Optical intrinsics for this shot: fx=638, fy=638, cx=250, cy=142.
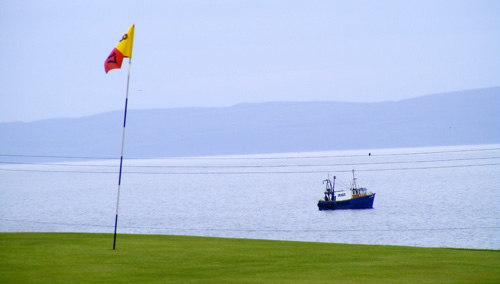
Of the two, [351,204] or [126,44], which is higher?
[126,44]

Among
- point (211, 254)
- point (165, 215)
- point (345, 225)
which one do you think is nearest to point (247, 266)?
point (211, 254)

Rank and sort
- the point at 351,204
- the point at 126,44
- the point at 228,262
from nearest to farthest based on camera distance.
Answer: the point at 228,262
the point at 126,44
the point at 351,204

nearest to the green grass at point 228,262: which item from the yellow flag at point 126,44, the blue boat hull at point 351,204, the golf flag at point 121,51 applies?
the golf flag at point 121,51

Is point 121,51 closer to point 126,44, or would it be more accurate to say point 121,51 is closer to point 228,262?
point 126,44

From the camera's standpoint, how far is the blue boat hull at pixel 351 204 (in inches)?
4277

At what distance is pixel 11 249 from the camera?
19797 mm

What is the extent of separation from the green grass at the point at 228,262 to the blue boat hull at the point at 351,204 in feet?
285

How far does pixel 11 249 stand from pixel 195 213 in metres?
77.8

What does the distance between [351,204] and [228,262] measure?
3804 inches

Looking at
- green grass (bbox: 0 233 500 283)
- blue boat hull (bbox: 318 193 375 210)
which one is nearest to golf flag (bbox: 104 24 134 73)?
green grass (bbox: 0 233 500 283)

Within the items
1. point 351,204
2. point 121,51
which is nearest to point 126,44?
point 121,51

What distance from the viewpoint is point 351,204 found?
112m

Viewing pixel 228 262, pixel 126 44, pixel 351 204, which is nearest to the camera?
pixel 228 262

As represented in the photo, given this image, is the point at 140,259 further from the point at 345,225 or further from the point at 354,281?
the point at 345,225
